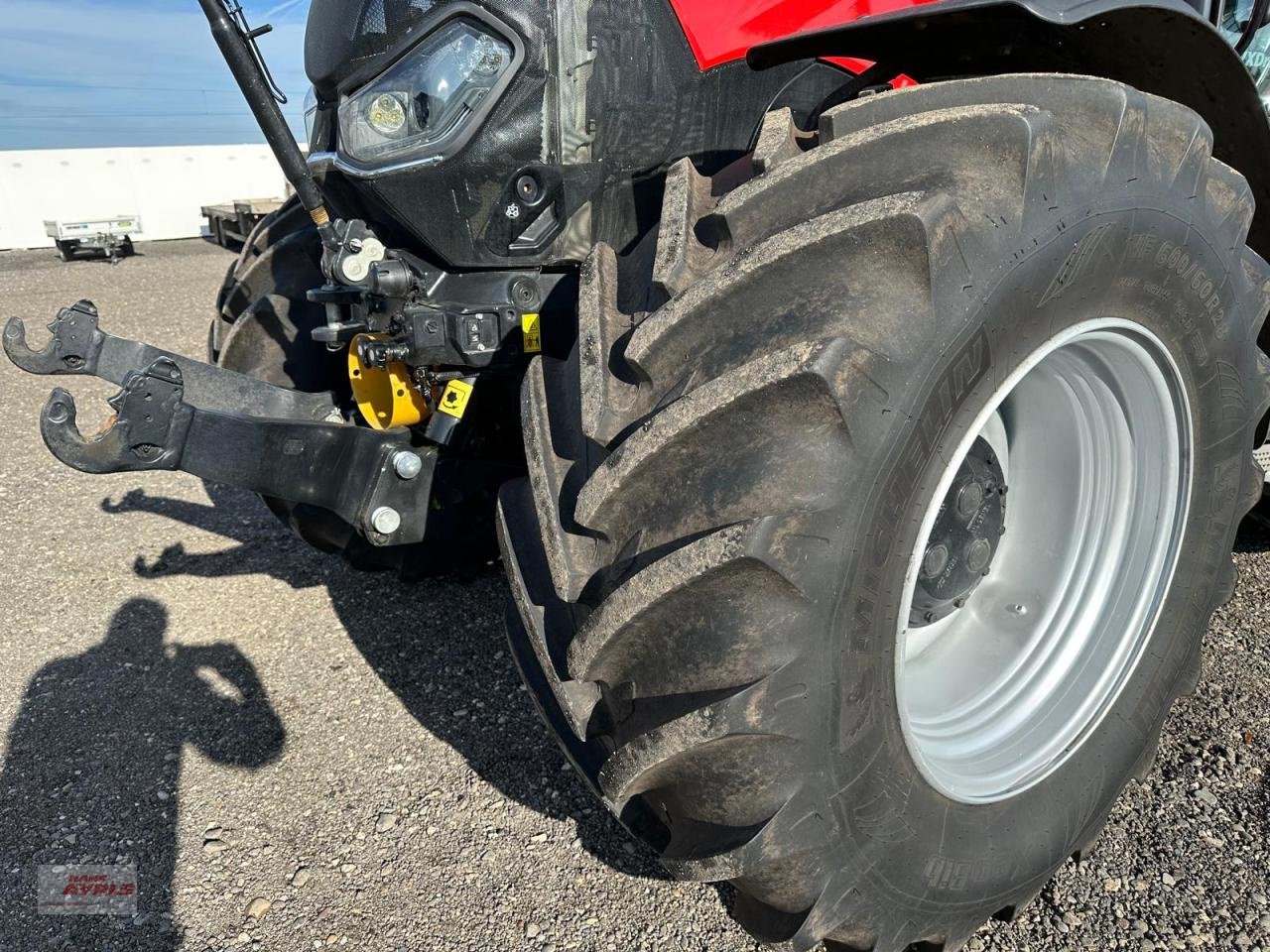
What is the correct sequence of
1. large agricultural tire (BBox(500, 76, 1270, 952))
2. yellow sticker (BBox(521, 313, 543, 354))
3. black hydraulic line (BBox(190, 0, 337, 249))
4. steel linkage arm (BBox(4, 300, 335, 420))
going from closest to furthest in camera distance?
large agricultural tire (BBox(500, 76, 1270, 952)) < black hydraulic line (BBox(190, 0, 337, 249)) < yellow sticker (BBox(521, 313, 543, 354)) < steel linkage arm (BBox(4, 300, 335, 420))

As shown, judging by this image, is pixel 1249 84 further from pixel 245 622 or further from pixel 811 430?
pixel 245 622

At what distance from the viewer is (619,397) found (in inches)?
54.9

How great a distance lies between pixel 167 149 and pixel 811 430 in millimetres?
15322

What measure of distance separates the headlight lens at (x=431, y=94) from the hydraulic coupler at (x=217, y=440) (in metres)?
0.59

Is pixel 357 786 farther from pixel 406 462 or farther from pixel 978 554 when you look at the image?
pixel 978 554

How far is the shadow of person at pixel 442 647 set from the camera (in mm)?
2195

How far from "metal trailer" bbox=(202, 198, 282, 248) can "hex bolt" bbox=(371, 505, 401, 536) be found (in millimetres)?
10959

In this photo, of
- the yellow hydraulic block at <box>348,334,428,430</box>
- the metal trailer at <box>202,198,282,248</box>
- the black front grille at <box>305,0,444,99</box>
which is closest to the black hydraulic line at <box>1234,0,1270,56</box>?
the black front grille at <box>305,0,444,99</box>

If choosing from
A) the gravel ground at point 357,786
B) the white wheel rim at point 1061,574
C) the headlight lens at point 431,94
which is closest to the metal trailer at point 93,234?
the gravel ground at point 357,786

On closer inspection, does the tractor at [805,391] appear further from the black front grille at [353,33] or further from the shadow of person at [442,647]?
the shadow of person at [442,647]

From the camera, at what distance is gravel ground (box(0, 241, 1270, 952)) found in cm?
186

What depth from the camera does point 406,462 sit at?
2.05 m

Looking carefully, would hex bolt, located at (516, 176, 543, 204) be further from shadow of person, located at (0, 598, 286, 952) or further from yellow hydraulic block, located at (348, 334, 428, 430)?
shadow of person, located at (0, 598, 286, 952)

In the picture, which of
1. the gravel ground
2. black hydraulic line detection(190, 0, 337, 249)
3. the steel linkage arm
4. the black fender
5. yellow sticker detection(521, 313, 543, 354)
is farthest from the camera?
the steel linkage arm
